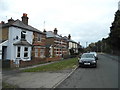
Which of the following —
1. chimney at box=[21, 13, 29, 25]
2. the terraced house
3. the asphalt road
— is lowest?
the asphalt road

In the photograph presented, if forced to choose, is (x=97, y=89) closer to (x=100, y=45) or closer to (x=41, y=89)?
(x=41, y=89)

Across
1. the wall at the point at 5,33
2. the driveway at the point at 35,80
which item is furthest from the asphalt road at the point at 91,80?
the wall at the point at 5,33

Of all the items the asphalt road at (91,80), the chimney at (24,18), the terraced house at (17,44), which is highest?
the chimney at (24,18)

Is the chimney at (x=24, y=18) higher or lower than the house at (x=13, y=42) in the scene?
higher

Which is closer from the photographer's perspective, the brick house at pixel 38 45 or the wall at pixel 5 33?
the wall at pixel 5 33

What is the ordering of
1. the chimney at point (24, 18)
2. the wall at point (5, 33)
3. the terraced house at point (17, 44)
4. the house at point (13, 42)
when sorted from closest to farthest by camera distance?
the terraced house at point (17, 44), the house at point (13, 42), the wall at point (5, 33), the chimney at point (24, 18)

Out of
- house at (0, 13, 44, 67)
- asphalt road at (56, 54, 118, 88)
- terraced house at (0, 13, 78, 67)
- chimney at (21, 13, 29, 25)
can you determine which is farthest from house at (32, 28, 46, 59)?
asphalt road at (56, 54, 118, 88)

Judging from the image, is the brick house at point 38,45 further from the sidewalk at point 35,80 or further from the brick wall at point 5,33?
the sidewalk at point 35,80

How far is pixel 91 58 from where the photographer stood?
19.6m

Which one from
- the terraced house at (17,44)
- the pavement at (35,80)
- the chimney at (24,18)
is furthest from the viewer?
the chimney at (24,18)

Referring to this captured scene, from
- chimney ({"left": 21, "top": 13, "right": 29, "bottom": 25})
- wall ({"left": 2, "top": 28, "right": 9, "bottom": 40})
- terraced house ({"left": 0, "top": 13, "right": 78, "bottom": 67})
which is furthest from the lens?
chimney ({"left": 21, "top": 13, "right": 29, "bottom": 25})

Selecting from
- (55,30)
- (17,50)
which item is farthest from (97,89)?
(55,30)

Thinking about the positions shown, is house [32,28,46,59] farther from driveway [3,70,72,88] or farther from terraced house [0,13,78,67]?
driveway [3,70,72,88]

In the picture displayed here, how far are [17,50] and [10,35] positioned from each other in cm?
235
